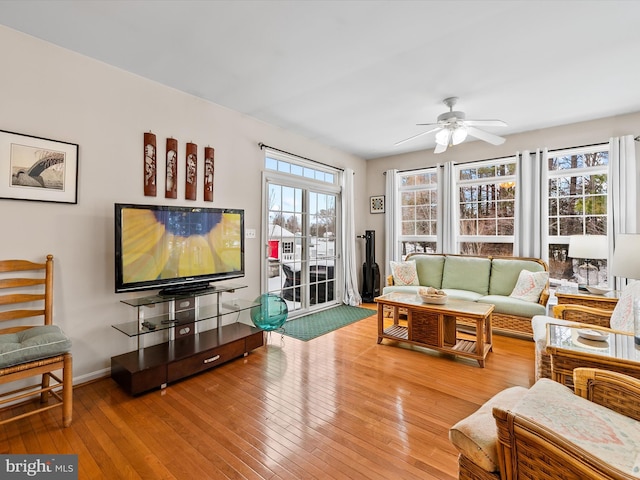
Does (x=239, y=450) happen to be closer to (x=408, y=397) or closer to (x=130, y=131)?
(x=408, y=397)

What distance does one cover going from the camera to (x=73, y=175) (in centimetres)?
242

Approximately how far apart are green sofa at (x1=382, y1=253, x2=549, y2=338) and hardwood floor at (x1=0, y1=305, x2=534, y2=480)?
29.9 inches

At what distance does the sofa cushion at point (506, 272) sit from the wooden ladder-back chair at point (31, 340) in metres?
4.61

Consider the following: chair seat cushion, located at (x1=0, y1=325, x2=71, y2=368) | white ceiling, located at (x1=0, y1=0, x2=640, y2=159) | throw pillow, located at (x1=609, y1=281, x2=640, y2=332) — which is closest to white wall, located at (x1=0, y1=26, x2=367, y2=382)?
white ceiling, located at (x1=0, y1=0, x2=640, y2=159)

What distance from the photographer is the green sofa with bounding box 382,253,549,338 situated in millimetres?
3592

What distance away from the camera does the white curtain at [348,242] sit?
17.4 ft

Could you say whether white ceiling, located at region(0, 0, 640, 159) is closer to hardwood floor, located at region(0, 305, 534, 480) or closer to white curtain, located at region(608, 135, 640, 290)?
white curtain, located at region(608, 135, 640, 290)

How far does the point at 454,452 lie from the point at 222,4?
3058mm

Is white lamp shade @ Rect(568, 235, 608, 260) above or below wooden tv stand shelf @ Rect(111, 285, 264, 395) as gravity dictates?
above

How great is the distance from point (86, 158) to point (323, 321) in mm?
3285

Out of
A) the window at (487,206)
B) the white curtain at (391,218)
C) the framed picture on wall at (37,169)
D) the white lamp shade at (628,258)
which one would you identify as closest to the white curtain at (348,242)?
the white curtain at (391,218)

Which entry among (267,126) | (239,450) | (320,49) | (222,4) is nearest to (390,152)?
(267,126)

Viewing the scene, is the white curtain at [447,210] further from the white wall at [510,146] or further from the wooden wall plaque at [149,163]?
the wooden wall plaque at [149,163]

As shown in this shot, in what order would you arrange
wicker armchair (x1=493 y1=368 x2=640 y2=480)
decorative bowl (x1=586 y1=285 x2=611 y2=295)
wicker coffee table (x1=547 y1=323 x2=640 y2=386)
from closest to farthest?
wicker armchair (x1=493 y1=368 x2=640 y2=480), wicker coffee table (x1=547 y1=323 x2=640 y2=386), decorative bowl (x1=586 y1=285 x2=611 y2=295)
